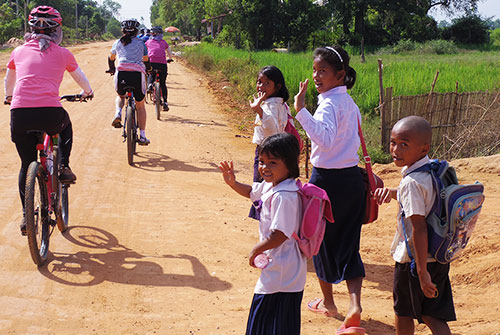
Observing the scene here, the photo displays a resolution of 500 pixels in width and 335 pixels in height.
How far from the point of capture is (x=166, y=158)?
352 inches

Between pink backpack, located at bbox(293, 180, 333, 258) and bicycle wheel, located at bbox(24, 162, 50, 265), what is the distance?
2565 mm

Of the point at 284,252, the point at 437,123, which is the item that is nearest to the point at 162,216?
the point at 284,252

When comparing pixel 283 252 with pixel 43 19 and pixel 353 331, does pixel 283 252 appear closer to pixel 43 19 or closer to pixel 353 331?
pixel 353 331

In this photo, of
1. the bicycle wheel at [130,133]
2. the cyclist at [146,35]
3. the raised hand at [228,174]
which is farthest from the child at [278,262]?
the cyclist at [146,35]

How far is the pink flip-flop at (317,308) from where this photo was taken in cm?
388

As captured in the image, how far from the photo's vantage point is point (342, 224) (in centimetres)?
371

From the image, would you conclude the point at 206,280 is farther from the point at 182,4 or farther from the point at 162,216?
the point at 182,4

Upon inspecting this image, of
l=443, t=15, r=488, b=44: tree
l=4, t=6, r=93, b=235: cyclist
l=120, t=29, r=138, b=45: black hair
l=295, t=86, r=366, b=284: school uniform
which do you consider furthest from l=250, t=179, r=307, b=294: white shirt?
l=443, t=15, r=488, b=44: tree

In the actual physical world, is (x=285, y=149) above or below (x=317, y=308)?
above

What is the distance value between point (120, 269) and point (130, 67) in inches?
174

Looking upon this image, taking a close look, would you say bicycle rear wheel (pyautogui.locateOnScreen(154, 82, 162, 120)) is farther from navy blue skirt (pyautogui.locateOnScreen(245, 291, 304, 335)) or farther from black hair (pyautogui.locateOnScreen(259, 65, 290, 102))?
navy blue skirt (pyautogui.locateOnScreen(245, 291, 304, 335))

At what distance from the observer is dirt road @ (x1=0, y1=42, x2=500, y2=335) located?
3.86m

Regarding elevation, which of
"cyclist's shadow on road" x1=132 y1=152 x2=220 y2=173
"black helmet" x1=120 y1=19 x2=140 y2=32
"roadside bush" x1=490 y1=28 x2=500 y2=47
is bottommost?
"cyclist's shadow on road" x1=132 y1=152 x2=220 y2=173

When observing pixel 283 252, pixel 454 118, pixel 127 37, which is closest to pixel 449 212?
pixel 283 252
